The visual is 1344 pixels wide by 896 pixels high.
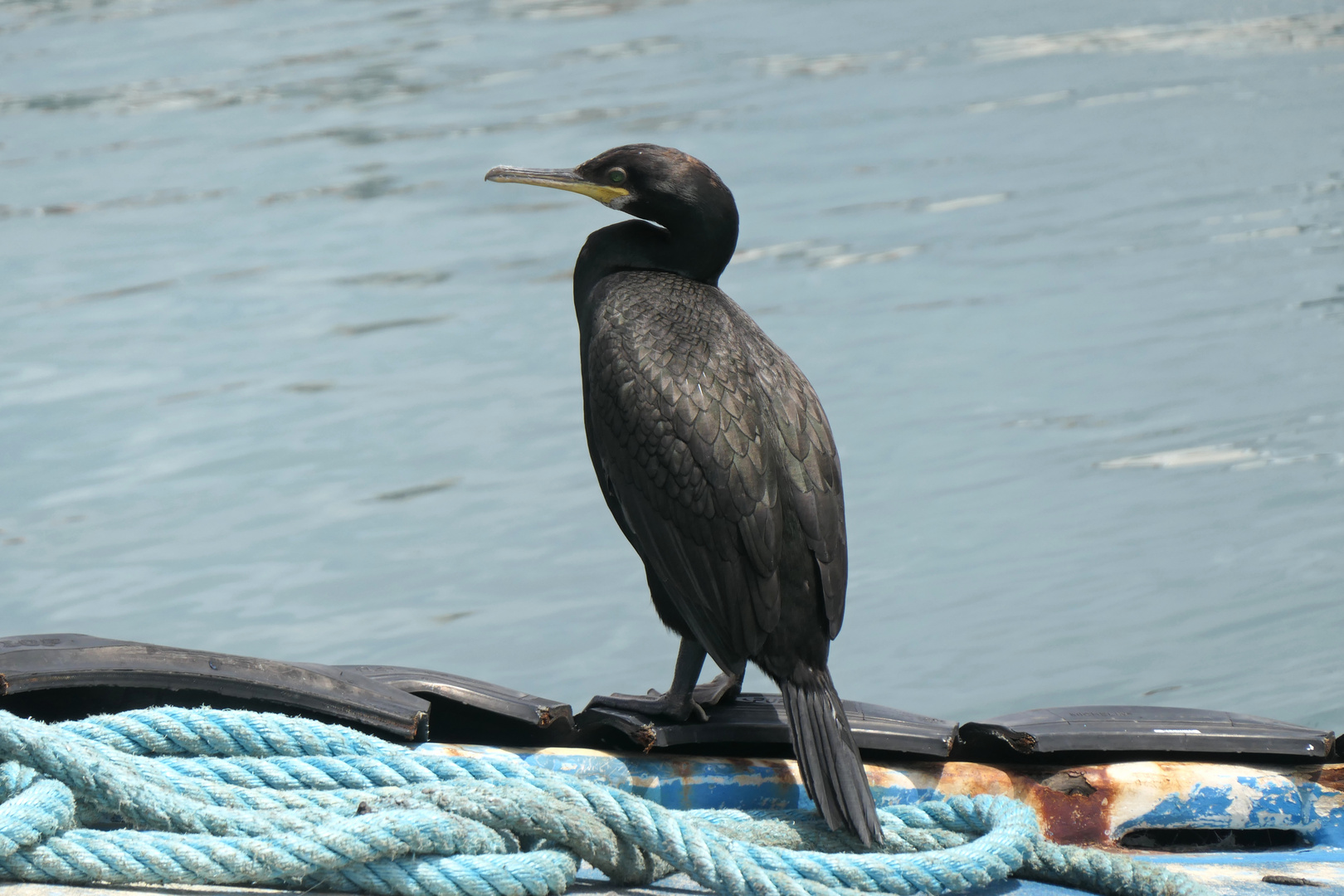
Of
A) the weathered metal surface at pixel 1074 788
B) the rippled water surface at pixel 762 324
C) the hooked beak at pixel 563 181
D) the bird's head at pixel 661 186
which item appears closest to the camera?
the weathered metal surface at pixel 1074 788

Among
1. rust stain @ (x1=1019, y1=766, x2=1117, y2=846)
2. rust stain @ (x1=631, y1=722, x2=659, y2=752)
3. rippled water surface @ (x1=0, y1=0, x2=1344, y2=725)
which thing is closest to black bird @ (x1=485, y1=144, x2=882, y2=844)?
rust stain @ (x1=631, y1=722, x2=659, y2=752)

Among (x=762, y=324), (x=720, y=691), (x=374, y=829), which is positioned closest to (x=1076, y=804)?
(x=720, y=691)

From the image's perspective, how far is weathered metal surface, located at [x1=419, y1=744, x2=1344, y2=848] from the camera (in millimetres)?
2590

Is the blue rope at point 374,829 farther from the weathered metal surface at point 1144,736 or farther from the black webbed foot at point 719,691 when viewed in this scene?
the black webbed foot at point 719,691

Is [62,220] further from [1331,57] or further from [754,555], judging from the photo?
[1331,57]

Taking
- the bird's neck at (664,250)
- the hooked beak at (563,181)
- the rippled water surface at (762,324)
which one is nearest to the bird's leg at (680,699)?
the bird's neck at (664,250)

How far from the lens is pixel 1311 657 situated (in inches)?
197

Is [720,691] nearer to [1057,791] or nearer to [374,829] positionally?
[1057,791]

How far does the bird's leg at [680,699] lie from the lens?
2.82m

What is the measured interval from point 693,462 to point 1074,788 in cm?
85

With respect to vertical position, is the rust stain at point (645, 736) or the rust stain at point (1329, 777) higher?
the rust stain at point (1329, 777)

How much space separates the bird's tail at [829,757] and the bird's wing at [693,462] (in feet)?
0.43

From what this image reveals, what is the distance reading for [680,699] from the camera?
9.25ft

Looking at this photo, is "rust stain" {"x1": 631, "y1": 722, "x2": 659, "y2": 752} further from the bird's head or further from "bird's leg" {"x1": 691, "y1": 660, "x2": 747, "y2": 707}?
the bird's head
